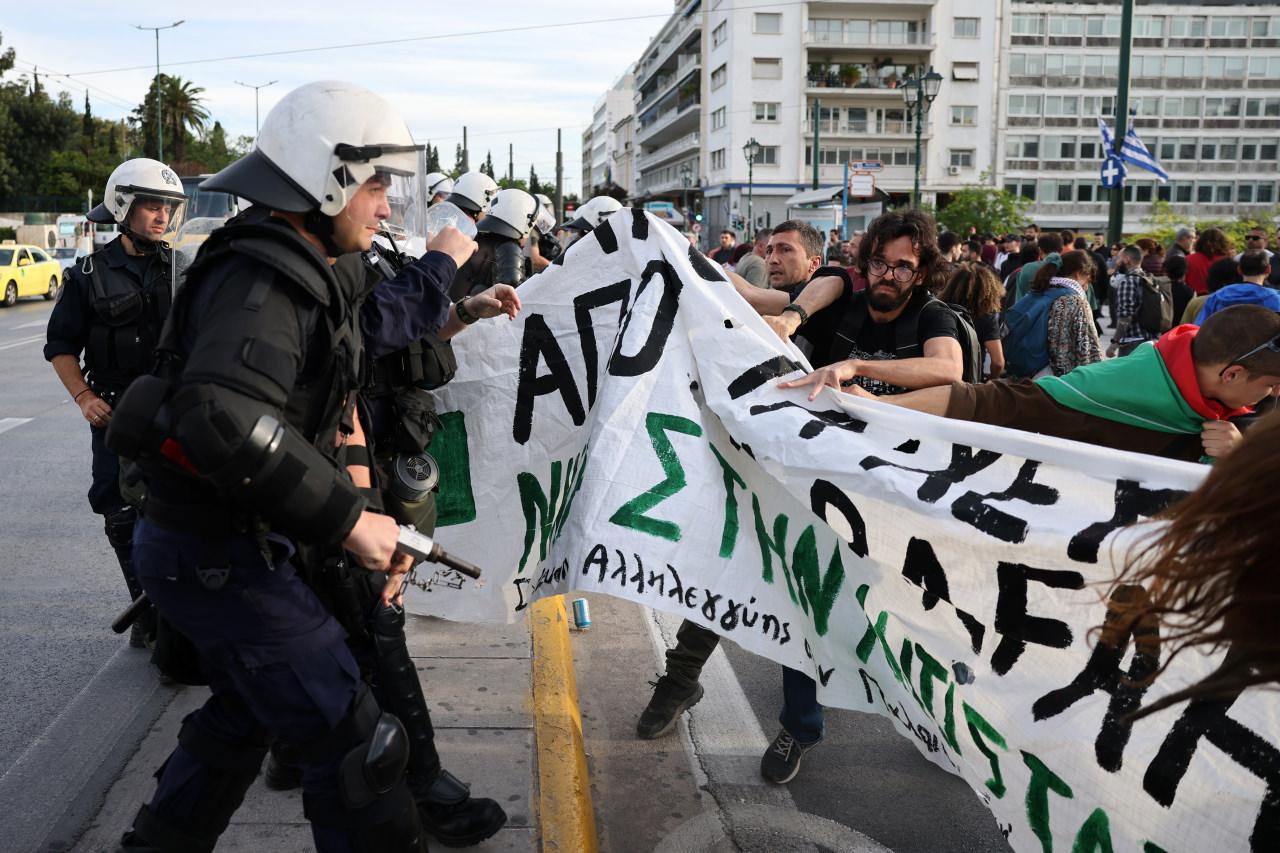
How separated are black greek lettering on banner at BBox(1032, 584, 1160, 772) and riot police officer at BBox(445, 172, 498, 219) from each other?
4979 mm

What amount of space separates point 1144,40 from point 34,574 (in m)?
78.6

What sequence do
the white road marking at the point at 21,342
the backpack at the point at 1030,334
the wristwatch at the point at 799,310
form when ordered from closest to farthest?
the wristwatch at the point at 799,310 → the backpack at the point at 1030,334 → the white road marking at the point at 21,342

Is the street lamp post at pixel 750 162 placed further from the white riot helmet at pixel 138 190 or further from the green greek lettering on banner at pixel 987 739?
the green greek lettering on banner at pixel 987 739

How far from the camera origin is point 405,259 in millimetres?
→ 4184

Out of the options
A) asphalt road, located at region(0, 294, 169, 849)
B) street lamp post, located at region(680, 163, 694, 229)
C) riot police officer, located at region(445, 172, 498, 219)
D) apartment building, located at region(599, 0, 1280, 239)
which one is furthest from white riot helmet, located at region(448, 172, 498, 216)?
street lamp post, located at region(680, 163, 694, 229)

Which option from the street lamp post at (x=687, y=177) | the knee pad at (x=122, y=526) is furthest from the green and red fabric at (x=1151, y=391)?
the street lamp post at (x=687, y=177)

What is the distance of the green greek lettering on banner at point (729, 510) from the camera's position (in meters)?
3.36

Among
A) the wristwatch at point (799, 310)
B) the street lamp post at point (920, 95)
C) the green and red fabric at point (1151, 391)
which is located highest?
the street lamp post at point (920, 95)

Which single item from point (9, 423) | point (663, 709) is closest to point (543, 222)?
point (663, 709)

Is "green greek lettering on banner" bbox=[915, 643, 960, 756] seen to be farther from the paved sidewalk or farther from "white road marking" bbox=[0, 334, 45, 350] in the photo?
"white road marking" bbox=[0, 334, 45, 350]

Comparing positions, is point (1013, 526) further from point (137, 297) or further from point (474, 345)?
point (137, 297)

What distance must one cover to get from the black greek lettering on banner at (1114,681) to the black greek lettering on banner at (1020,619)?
0.10 m

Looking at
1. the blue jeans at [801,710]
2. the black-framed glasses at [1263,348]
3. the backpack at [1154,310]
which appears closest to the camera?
the black-framed glasses at [1263,348]

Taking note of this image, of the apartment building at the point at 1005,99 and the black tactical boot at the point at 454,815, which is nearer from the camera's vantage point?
the black tactical boot at the point at 454,815
